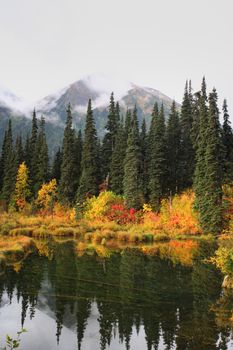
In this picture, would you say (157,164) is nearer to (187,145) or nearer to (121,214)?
(187,145)

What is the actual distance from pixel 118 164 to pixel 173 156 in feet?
32.8

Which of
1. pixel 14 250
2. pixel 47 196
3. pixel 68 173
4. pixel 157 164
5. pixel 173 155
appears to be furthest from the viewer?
pixel 47 196

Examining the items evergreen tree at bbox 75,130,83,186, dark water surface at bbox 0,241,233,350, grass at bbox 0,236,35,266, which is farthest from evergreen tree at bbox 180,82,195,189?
dark water surface at bbox 0,241,233,350

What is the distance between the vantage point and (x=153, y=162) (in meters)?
69.7

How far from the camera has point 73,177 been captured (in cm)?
7769

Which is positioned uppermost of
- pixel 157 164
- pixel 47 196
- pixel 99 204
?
pixel 157 164

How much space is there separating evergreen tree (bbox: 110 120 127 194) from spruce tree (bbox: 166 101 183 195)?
8047 mm

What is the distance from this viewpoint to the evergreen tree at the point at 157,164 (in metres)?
68.1

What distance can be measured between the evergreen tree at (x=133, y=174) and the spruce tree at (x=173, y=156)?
558 cm

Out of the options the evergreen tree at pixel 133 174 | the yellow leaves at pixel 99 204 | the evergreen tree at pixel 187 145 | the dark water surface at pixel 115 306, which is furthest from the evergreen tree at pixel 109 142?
the dark water surface at pixel 115 306

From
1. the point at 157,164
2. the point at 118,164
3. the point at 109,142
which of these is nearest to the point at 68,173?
the point at 118,164

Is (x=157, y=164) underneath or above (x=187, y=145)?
underneath

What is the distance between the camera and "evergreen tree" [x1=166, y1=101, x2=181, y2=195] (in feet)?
239

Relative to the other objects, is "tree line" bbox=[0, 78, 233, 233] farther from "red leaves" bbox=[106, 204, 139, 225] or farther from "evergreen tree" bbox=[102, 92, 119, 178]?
"red leaves" bbox=[106, 204, 139, 225]
